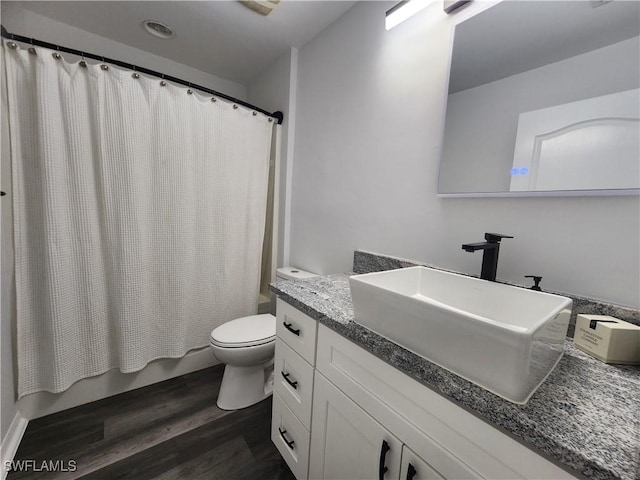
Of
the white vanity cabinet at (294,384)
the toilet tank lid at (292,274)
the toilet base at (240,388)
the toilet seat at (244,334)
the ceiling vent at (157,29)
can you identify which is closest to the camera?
the white vanity cabinet at (294,384)

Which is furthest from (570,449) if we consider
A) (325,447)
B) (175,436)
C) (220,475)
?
(175,436)

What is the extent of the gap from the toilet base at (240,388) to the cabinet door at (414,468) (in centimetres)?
113

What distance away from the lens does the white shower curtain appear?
50.2 inches

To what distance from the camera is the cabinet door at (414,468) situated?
59cm

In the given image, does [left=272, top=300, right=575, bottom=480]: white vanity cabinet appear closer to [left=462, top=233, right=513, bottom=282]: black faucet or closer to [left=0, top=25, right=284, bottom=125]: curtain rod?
[left=462, top=233, right=513, bottom=282]: black faucet

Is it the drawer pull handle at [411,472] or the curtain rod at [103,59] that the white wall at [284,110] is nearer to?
the curtain rod at [103,59]

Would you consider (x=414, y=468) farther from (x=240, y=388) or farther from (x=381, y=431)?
(x=240, y=388)

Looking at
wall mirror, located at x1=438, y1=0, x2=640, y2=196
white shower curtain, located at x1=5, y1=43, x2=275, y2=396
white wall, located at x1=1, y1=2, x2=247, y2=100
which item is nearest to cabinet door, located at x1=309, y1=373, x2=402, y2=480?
wall mirror, located at x1=438, y1=0, x2=640, y2=196

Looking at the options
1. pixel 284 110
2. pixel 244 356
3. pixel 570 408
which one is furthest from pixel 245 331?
pixel 284 110

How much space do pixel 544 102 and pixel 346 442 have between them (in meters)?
1.26

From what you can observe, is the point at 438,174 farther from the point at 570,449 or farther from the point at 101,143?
the point at 101,143

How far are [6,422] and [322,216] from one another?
183cm

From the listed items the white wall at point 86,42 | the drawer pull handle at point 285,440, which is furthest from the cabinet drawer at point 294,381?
the white wall at point 86,42

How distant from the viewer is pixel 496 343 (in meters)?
0.49
